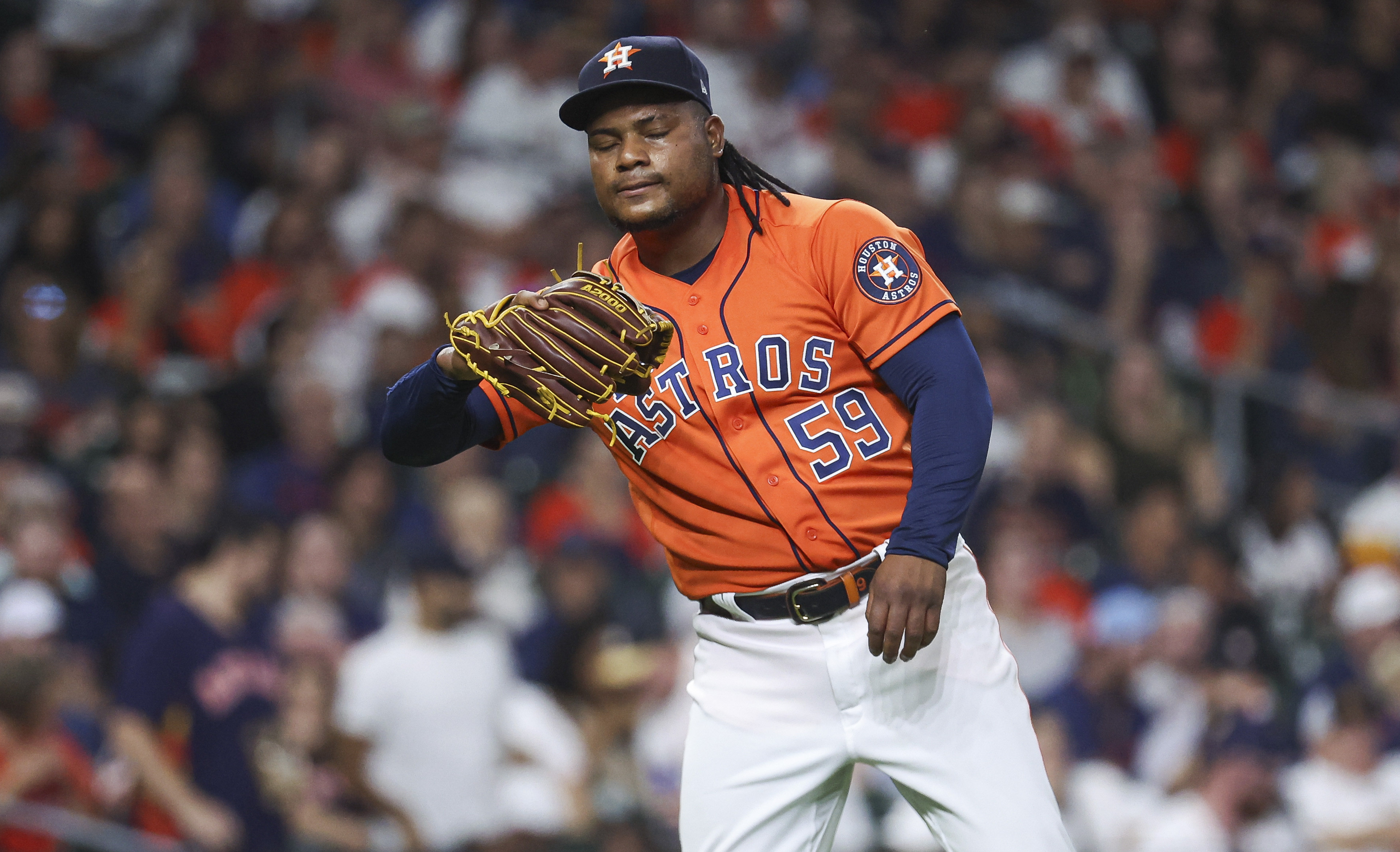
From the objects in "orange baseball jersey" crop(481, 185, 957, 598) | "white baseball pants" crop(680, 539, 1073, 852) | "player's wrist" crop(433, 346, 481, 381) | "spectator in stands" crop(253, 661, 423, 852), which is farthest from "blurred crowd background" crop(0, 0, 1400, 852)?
"orange baseball jersey" crop(481, 185, 957, 598)

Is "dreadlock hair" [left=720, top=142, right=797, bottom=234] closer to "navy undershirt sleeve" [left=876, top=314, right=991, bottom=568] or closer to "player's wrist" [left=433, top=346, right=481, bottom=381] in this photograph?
"navy undershirt sleeve" [left=876, top=314, right=991, bottom=568]

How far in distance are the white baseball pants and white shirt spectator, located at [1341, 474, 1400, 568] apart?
194 inches

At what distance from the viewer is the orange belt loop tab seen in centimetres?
266

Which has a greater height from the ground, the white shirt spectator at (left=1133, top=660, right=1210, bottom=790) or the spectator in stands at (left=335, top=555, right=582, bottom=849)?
the spectator in stands at (left=335, top=555, right=582, bottom=849)

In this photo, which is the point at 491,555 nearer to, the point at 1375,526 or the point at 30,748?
the point at 30,748

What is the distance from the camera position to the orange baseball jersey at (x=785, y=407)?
2660mm

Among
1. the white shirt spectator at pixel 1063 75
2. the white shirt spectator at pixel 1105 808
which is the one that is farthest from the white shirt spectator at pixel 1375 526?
the white shirt spectator at pixel 1063 75

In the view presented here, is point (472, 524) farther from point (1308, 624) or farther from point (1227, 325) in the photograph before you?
point (1227, 325)

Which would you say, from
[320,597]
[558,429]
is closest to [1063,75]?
[558,429]

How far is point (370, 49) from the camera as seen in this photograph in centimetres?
784

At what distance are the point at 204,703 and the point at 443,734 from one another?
871 mm

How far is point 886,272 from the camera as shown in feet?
8.50

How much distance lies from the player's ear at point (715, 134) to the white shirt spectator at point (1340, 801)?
4327 millimetres

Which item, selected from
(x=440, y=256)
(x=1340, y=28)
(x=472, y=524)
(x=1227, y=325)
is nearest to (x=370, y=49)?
(x=440, y=256)
